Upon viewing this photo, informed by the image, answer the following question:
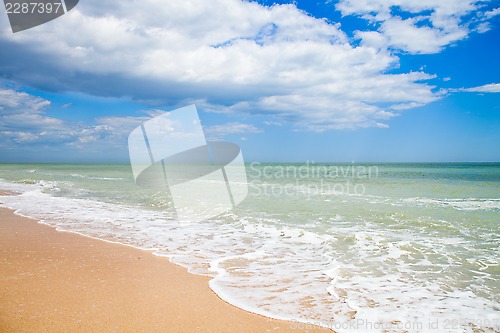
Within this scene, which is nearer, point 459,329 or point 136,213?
point 459,329

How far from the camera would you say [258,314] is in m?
3.66

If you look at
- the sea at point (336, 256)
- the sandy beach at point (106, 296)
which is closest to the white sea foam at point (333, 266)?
→ the sea at point (336, 256)

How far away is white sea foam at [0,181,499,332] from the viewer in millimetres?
3768

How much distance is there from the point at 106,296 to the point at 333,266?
11.8ft

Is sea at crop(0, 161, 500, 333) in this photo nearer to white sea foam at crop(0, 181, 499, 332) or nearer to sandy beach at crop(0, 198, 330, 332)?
white sea foam at crop(0, 181, 499, 332)

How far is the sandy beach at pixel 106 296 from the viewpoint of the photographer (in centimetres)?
330

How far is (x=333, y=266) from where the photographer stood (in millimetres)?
5598

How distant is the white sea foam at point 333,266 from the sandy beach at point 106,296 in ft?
1.04

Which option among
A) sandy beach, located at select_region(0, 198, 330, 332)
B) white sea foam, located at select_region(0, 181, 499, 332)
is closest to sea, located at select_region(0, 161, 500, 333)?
white sea foam, located at select_region(0, 181, 499, 332)

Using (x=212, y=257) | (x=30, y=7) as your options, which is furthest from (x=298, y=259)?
(x=30, y=7)

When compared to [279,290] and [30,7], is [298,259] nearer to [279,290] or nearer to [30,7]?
[279,290]

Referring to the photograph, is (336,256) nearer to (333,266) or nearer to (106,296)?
(333,266)

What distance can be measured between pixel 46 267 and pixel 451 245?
7859 mm

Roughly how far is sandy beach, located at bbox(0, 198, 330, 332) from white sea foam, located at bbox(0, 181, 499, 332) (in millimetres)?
316
